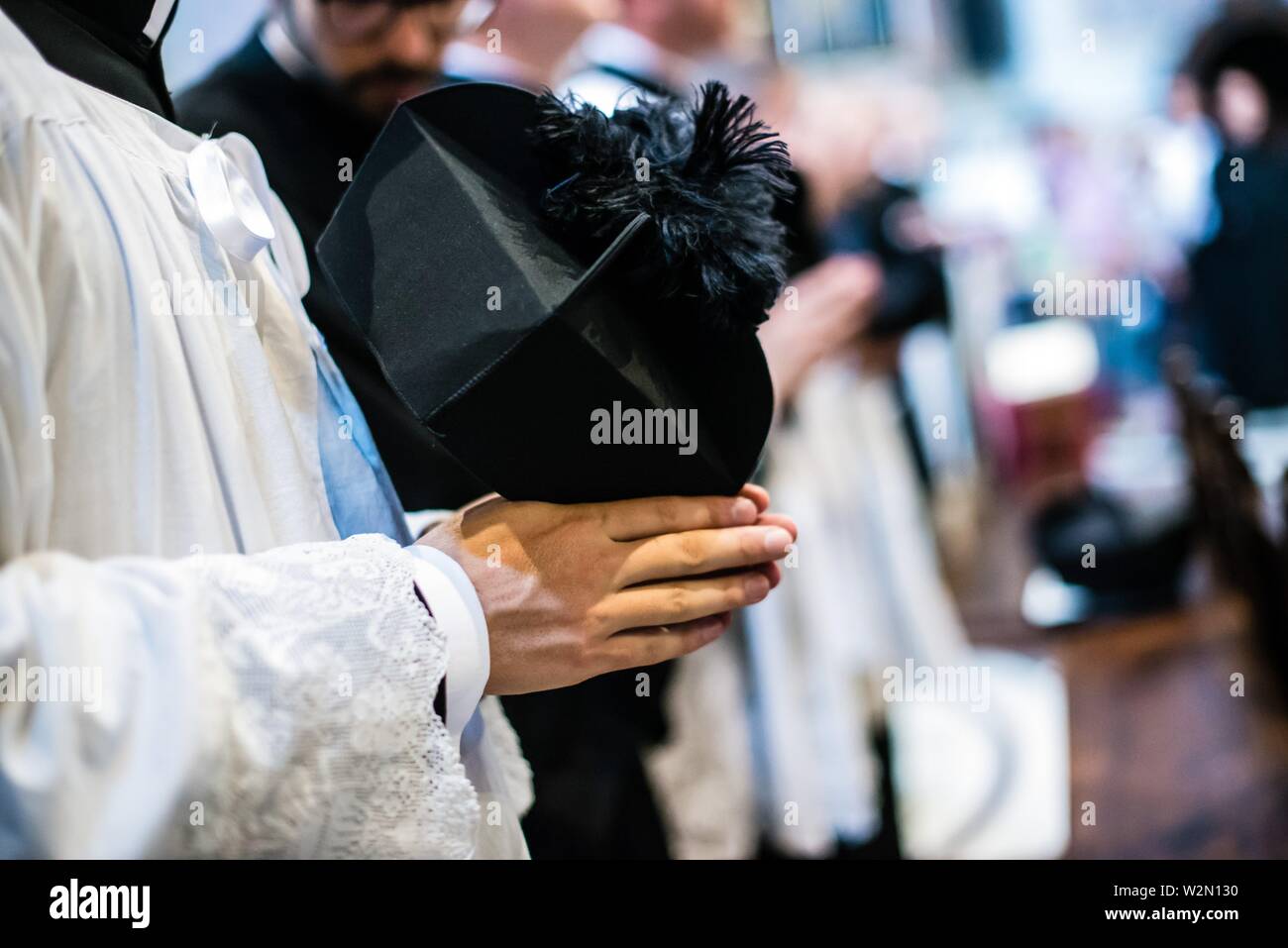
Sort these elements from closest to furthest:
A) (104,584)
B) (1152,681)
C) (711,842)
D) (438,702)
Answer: (104,584), (438,702), (711,842), (1152,681)

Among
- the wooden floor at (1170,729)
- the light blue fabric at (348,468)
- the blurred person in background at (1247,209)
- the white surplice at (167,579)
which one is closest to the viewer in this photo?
the white surplice at (167,579)

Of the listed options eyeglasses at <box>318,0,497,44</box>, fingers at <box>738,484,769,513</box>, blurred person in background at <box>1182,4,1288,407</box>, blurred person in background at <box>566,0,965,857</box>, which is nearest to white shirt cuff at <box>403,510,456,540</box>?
fingers at <box>738,484,769,513</box>

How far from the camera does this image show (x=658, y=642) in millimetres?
762

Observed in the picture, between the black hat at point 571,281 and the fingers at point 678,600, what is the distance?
A: 7 centimetres

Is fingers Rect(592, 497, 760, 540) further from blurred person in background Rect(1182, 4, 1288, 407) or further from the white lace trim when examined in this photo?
blurred person in background Rect(1182, 4, 1288, 407)

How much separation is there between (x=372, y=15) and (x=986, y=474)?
4.91m

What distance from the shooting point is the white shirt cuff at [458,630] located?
0.68 metres

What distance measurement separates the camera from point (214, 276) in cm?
73

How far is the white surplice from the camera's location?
0.56 meters

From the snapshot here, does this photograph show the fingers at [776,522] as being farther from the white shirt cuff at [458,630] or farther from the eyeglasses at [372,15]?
the eyeglasses at [372,15]

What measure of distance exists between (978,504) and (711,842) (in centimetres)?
400

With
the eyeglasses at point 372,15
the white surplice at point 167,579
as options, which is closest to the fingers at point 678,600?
Answer: the white surplice at point 167,579

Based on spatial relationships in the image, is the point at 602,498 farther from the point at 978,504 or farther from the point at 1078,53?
the point at 1078,53

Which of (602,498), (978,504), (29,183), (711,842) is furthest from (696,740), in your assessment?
(978,504)
